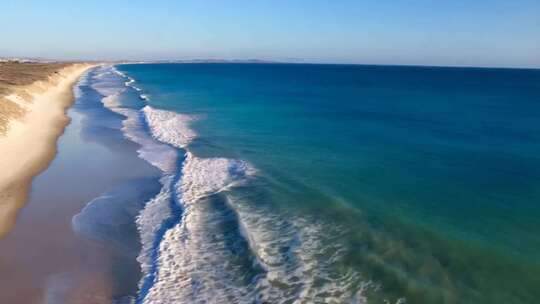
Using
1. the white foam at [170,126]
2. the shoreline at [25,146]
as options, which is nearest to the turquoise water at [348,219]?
the white foam at [170,126]

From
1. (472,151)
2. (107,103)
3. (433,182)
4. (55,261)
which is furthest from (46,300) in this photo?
(107,103)

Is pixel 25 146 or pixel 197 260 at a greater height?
pixel 197 260

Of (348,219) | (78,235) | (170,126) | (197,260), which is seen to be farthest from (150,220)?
(170,126)

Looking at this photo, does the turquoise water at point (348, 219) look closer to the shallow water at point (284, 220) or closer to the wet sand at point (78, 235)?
the shallow water at point (284, 220)

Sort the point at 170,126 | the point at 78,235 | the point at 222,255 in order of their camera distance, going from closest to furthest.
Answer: the point at 222,255 → the point at 78,235 → the point at 170,126

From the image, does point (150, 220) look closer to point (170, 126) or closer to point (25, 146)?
point (25, 146)

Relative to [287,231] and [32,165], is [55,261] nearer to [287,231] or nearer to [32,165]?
[287,231]

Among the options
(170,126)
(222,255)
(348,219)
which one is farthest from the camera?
(170,126)
